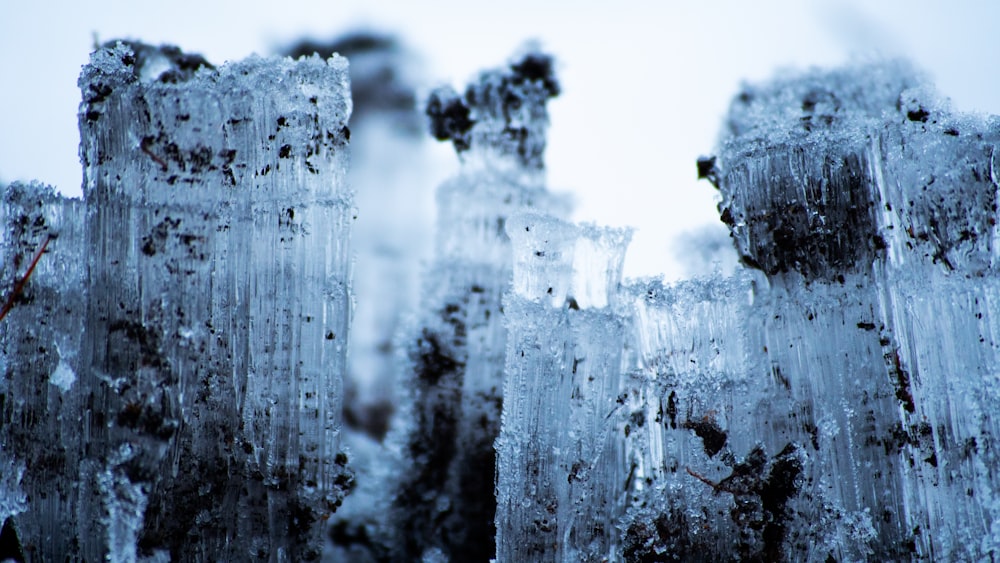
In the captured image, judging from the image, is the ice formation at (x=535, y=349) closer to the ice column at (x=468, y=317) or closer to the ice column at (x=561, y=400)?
the ice column at (x=561, y=400)

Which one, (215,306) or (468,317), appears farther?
(468,317)

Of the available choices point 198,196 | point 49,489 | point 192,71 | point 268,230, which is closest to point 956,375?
point 268,230

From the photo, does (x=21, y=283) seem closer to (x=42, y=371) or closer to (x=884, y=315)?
(x=42, y=371)

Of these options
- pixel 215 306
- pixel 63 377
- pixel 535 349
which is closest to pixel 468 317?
pixel 535 349

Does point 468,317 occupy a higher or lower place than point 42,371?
higher

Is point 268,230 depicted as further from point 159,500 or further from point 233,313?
point 159,500

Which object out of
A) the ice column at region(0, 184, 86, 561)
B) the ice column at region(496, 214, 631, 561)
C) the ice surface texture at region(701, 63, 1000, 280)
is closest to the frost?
the ice column at region(0, 184, 86, 561)

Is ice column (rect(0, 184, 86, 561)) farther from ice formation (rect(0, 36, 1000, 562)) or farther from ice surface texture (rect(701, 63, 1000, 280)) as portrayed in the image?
ice surface texture (rect(701, 63, 1000, 280))
